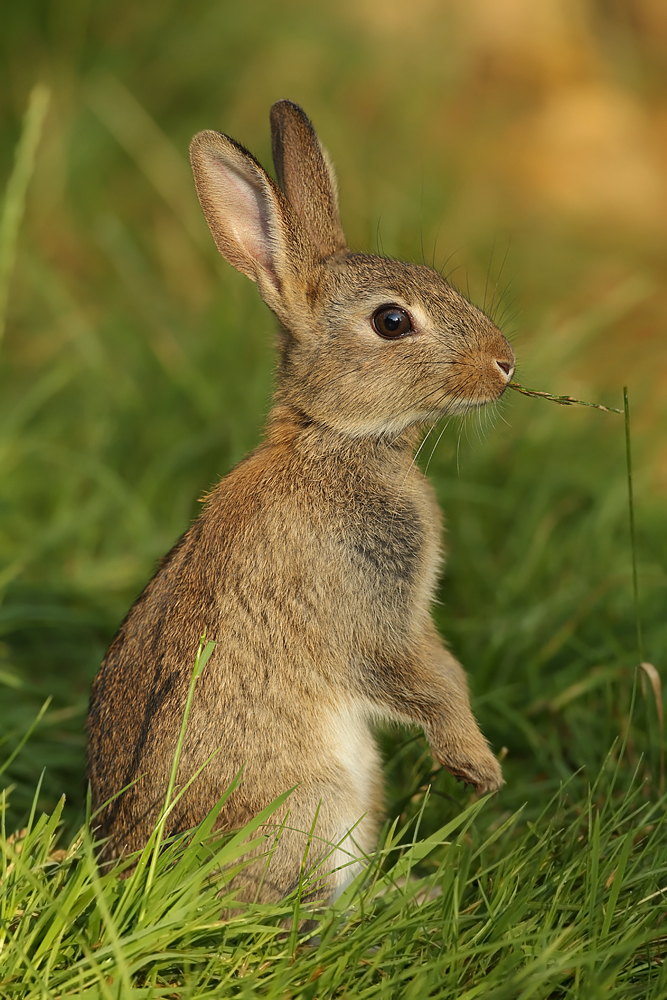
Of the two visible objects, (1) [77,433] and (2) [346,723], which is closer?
(2) [346,723]

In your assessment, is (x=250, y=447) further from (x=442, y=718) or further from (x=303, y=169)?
(x=442, y=718)

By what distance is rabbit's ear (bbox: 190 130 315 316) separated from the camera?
365 centimetres

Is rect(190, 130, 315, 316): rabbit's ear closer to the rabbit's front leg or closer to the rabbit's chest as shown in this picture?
the rabbit's chest

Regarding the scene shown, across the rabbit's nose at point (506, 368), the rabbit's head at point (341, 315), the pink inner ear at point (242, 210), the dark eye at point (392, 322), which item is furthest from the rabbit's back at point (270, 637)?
the pink inner ear at point (242, 210)

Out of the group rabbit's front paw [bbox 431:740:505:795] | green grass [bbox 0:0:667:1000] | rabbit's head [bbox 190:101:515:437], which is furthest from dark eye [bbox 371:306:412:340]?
rabbit's front paw [bbox 431:740:505:795]

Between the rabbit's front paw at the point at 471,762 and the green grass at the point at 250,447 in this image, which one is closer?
the green grass at the point at 250,447

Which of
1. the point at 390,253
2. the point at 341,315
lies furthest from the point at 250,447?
the point at 341,315

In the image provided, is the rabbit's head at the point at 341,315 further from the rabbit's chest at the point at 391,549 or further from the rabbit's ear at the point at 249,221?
the rabbit's chest at the point at 391,549

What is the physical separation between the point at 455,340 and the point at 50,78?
17.9 feet

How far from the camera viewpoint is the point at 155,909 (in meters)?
2.77

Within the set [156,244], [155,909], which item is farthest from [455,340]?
[156,244]

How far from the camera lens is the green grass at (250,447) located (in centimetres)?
284

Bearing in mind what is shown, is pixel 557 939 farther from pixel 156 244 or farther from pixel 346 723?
pixel 156 244

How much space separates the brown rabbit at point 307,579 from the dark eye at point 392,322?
0.01 meters
